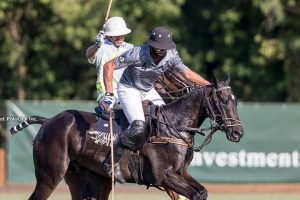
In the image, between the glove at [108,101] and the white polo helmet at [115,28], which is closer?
the glove at [108,101]

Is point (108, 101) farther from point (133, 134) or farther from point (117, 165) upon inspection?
point (117, 165)

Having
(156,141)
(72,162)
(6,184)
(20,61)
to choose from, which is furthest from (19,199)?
(20,61)

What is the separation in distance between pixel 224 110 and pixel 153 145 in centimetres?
94

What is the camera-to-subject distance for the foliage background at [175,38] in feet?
75.8

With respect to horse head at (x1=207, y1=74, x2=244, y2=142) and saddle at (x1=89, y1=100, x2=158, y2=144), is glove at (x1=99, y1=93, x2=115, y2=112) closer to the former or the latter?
saddle at (x1=89, y1=100, x2=158, y2=144)

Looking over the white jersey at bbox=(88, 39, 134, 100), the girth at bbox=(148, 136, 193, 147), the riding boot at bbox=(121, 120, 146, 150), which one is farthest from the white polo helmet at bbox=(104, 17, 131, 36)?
the girth at bbox=(148, 136, 193, 147)

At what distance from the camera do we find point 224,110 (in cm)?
990

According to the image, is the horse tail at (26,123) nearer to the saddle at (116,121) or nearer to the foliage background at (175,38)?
the saddle at (116,121)

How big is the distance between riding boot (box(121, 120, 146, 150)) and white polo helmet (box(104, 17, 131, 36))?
56.8 inches

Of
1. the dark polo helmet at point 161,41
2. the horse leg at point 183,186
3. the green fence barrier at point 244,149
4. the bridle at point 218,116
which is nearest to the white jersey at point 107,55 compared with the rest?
the dark polo helmet at point 161,41

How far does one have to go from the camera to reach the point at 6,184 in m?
17.4

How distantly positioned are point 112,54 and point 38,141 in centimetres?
149

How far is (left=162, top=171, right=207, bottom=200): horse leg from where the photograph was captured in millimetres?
9723

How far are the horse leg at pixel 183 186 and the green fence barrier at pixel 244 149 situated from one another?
7512 millimetres
